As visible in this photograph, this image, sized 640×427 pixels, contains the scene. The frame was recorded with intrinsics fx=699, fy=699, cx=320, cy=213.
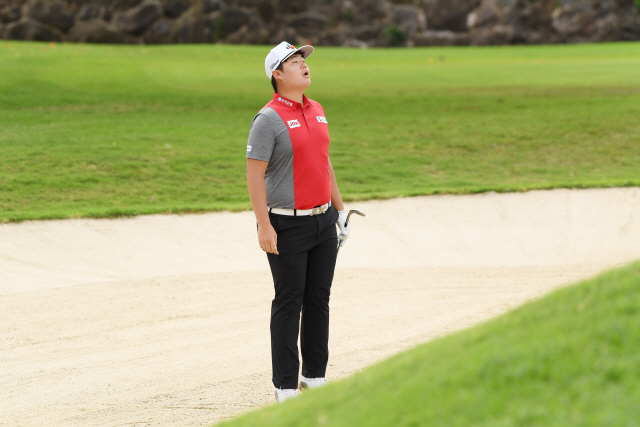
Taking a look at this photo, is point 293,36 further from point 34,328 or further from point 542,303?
point 542,303

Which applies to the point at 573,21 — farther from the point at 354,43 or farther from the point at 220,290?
the point at 220,290

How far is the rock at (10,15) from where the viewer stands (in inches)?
1660

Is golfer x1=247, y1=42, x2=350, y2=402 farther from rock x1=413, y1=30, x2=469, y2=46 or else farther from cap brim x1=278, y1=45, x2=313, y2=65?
rock x1=413, y1=30, x2=469, y2=46

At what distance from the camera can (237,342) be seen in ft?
19.6

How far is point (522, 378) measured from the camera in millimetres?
2311

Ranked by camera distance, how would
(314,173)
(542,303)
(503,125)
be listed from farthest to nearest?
(503,125), (314,173), (542,303)

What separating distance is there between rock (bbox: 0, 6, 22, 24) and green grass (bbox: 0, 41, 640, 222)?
20676 mm

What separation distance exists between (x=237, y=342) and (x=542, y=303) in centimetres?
357

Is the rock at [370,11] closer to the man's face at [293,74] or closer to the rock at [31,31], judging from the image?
the rock at [31,31]

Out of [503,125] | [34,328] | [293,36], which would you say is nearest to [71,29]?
Answer: [293,36]

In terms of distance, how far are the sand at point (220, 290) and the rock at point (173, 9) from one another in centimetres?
3816

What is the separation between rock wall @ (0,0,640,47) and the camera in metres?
44.7

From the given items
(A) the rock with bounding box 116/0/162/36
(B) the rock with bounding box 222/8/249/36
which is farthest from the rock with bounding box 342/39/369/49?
(A) the rock with bounding box 116/0/162/36

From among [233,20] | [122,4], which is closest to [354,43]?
[233,20]
